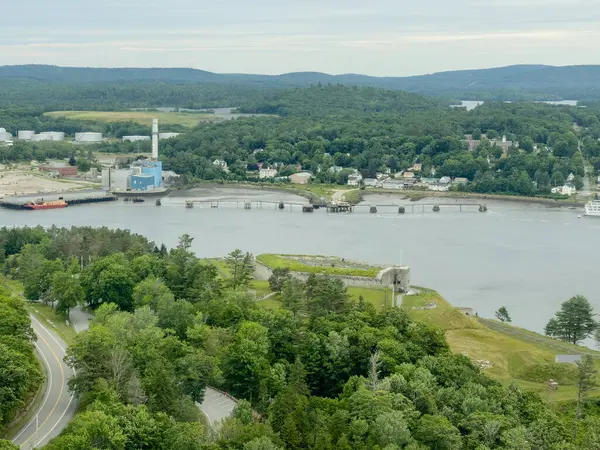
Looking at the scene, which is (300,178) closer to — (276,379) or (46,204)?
(46,204)

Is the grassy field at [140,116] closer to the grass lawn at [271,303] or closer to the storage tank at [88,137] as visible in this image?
the storage tank at [88,137]

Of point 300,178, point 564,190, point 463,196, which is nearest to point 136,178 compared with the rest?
point 300,178

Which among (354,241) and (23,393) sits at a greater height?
(23,393)

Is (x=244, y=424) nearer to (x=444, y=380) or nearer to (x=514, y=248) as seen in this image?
(x=444, y=380)

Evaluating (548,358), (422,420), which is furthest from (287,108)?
(422,420)

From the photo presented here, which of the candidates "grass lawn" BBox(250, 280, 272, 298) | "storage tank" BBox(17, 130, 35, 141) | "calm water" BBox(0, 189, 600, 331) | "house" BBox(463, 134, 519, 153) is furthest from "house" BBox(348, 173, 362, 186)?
"grass lawn" BBox(250, 280, 272, 298)

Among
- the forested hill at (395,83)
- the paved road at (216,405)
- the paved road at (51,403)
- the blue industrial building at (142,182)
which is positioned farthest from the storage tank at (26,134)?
the forested hill at (395,83)
